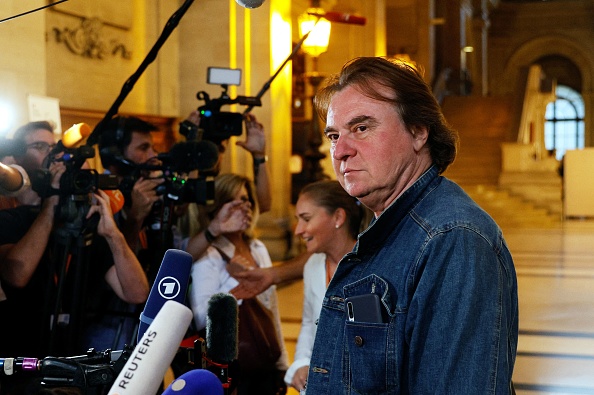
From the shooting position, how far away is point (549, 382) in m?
5.41

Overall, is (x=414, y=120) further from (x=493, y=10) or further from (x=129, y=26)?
(x=493, y=10)

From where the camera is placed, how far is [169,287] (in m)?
1.46

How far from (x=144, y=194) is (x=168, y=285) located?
90.4 inches

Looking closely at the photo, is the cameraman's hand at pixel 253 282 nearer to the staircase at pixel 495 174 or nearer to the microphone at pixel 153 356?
the microphone at pixel 153 356

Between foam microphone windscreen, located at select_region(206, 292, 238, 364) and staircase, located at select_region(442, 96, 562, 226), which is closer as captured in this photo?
foam microphone windscreen, located at select_region(206, 292, 238, 364)


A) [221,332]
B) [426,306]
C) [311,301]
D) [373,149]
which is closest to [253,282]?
[311,301]

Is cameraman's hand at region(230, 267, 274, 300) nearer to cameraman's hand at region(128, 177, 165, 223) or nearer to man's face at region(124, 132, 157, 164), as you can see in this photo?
cameraman's hand at region(128, 177, 165, 223)

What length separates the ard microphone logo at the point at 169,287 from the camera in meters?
1.45

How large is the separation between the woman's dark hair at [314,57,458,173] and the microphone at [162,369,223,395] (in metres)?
0.70

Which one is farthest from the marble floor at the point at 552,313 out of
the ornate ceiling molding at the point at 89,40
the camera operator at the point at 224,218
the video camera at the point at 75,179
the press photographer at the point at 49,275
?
the ornate ceiling molding at the point at 89,40

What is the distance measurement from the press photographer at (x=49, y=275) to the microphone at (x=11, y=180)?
30 centimetres

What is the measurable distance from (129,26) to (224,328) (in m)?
8.28

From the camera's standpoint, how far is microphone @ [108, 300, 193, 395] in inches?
37.2

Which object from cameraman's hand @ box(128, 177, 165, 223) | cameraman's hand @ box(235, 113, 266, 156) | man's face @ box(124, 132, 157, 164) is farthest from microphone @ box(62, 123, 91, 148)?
cameraman's hand @ box(235, 113, 266, 156)
